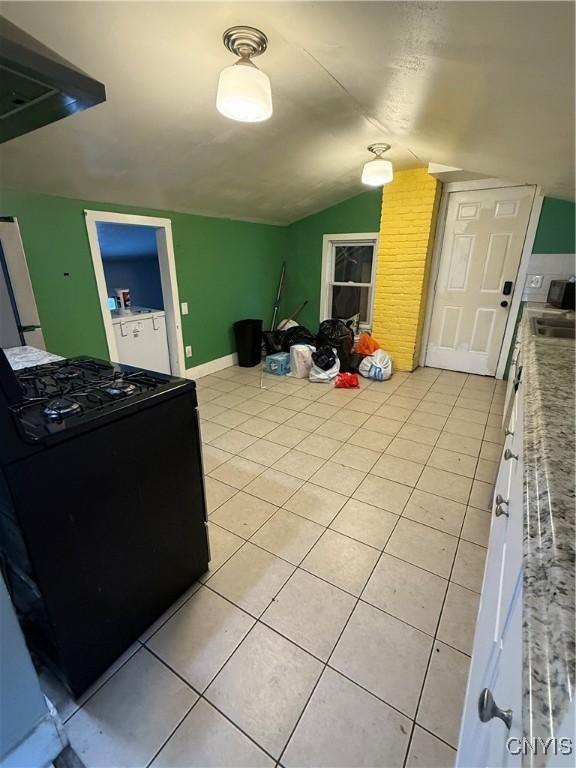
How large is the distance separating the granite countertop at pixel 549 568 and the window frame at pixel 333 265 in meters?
4.13

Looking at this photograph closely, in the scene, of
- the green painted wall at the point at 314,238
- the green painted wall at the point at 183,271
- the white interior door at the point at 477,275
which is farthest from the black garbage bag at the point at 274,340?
the white interior door at the point at 477,275

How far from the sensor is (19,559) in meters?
1.00

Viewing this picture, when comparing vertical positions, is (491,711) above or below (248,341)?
above

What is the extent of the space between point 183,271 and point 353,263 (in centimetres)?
243

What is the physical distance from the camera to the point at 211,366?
4.40m

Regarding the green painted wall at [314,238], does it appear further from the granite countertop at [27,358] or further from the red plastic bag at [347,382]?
the granite countertop at [27,358]

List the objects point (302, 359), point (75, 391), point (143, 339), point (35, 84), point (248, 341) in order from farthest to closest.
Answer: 1. point (248, 341)
2. point (302, 359)
3. point (143, 339)
4. point (75, 391)
5. point (35, 84)

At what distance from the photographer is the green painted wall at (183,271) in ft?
8.47

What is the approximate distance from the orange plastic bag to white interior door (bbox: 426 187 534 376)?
0.76m

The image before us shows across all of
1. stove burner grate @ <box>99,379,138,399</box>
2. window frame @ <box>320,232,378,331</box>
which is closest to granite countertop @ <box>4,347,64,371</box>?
stove burner grate @ <box>99,379,138,399</box>

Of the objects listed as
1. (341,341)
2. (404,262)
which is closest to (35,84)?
(341,341)

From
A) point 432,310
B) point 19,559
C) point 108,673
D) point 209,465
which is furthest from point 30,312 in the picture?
point 432,310

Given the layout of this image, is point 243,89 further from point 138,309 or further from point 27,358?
point 138,309

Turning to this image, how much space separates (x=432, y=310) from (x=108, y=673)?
443 cm
